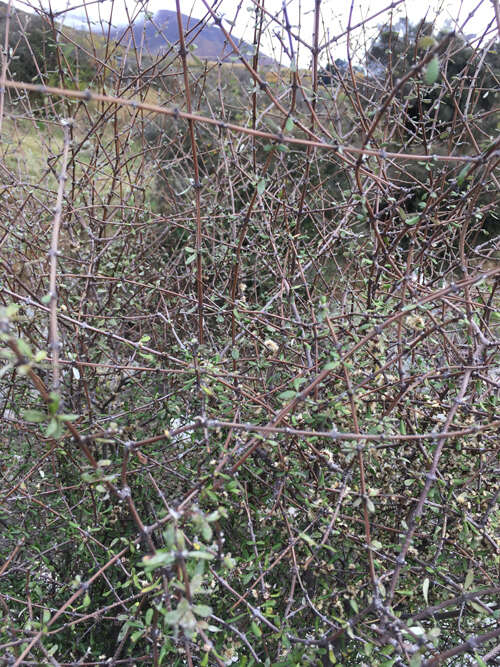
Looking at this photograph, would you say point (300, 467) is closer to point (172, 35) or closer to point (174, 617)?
point (174, 617)

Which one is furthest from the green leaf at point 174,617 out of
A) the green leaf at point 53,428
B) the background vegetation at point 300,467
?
the green leaf at point 53,428

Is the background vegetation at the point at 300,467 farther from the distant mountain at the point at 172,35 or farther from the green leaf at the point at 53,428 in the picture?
the distant mountain at the point at 172,35

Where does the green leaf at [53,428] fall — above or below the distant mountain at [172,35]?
below

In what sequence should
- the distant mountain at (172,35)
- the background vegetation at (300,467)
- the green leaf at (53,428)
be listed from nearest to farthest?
the green leaf at (53,428), the background vegetation at (300,467), the distant mountain at (172,35)

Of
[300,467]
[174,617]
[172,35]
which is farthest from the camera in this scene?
[172,35]

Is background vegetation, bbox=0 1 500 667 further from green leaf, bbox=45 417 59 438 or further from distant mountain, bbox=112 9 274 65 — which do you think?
distant mountain, bbox=112 9 274 65

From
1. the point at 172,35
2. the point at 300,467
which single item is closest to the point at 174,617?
the point at 300,467

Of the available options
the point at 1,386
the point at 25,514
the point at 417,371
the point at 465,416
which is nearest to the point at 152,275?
the point at 1,386

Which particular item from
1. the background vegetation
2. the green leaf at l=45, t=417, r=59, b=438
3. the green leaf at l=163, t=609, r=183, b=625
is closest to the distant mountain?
the background vegetation

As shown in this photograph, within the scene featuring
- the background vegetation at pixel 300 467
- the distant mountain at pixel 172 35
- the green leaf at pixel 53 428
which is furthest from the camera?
the distant mountain at pixel 172 35

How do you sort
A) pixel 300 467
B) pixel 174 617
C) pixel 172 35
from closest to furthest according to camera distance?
pixel 174 617 < pixel 300 467 < pixel 172 35

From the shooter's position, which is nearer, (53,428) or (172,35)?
(53,428)

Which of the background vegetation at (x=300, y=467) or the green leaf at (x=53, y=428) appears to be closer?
the green leaf at (x=53, y=428)

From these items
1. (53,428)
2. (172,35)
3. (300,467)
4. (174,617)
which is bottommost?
(300,467)
